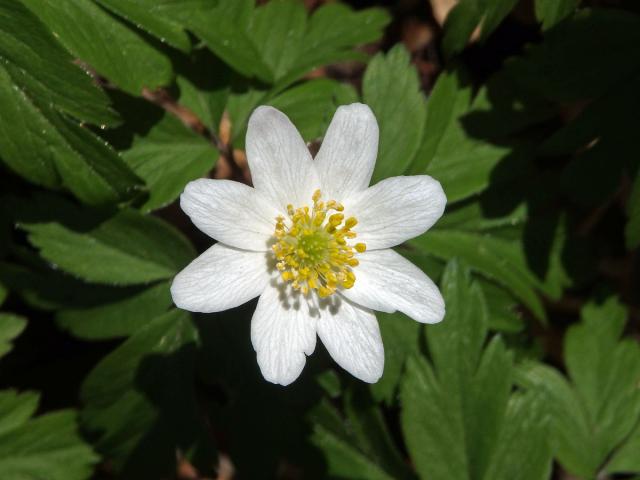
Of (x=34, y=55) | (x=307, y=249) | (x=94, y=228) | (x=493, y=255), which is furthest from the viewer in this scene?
(x=493, y=255)

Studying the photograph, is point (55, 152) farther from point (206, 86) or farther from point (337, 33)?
point (337, 33)

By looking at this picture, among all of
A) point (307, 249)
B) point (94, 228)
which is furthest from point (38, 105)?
point (307, 249)

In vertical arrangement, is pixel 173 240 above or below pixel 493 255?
above

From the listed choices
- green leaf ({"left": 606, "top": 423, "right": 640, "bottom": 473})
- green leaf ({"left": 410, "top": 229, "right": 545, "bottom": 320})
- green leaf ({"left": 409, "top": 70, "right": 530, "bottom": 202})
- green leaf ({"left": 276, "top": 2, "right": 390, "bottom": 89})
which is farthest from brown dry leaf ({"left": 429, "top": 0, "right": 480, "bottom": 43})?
green leaf ({"left": 606, "top": 423, "right": 640, "bottom": 473})

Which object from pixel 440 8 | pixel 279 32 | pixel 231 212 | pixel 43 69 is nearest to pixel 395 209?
pixel 231 212

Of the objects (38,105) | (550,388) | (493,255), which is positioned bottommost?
(550,388)

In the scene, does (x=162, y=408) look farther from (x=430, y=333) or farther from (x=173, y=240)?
(x=430, y=333)

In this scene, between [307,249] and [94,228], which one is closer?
[307,249]

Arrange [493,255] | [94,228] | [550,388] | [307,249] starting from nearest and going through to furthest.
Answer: [307,249], [94,228], [493,255], [550,388]
